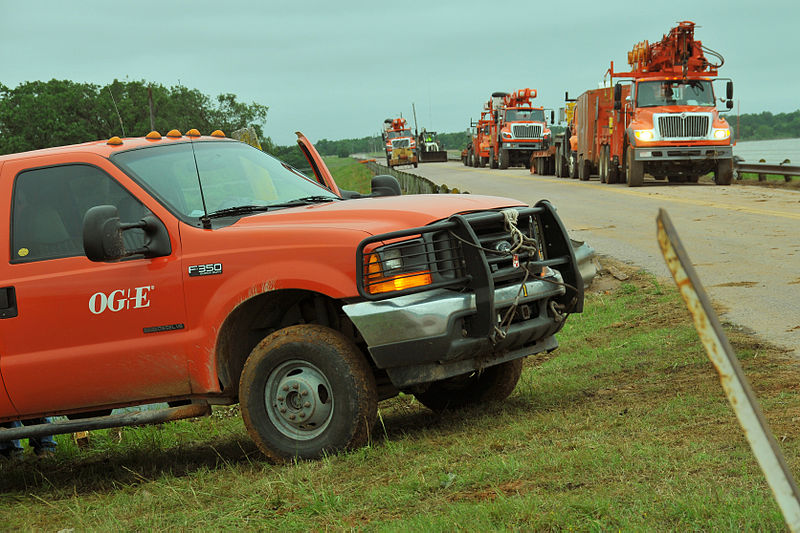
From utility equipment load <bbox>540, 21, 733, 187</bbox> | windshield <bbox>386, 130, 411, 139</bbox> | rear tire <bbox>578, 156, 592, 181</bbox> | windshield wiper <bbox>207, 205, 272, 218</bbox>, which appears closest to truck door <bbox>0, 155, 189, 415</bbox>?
windshield wiper <bbox>207, 205, 272, 218</bbox>

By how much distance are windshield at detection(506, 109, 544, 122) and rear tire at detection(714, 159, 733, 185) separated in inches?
967

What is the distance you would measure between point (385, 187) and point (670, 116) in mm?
21351

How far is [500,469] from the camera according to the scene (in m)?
4.68

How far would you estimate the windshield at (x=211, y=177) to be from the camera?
602 cm

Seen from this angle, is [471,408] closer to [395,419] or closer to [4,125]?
[395,419]

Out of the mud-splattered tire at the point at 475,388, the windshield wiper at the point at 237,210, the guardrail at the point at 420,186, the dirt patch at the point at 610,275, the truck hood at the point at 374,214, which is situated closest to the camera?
the truck hood at the point at 374,214

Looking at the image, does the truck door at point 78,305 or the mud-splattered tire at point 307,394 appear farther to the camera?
the truck door at point 78,305

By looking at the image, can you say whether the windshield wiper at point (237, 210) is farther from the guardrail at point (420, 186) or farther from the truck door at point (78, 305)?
the guardrail at point (420, 186)

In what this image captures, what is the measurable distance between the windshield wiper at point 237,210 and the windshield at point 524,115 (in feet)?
153

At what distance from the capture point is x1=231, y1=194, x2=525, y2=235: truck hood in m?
5.48

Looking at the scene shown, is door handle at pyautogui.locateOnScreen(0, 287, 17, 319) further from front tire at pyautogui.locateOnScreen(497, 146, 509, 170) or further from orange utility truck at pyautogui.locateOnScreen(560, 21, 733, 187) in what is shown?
front tire at pyautogui.locateOnScreen(497, 146, 509, 170)

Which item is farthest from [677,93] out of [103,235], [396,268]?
[103,235]

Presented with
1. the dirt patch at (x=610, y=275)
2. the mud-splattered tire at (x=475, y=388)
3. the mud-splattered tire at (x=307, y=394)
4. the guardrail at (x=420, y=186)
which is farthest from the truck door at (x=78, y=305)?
the guardrail at (x=420, y=186)

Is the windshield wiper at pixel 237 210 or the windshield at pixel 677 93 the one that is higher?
the windshield at pixel 677 93
